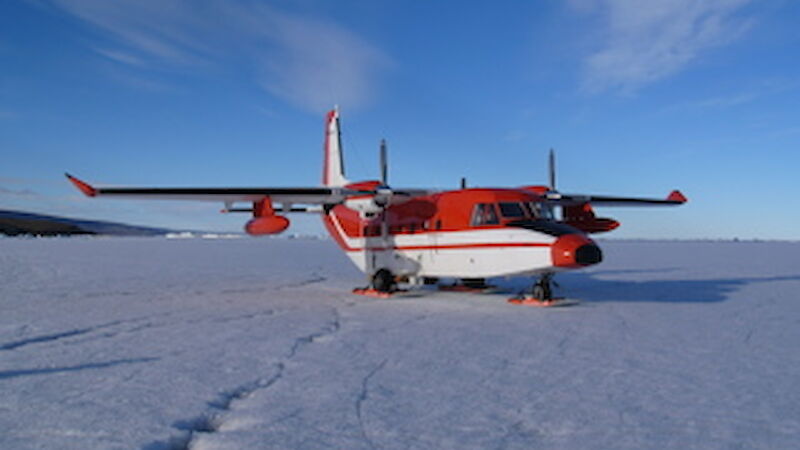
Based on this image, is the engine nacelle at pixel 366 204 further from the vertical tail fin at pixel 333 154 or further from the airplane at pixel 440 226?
the vertical tail fin at pixel 333 154

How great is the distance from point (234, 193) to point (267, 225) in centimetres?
106

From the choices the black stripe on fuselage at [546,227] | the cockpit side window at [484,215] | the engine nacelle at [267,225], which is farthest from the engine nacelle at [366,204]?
the black stripe on fuselage at [546,227]

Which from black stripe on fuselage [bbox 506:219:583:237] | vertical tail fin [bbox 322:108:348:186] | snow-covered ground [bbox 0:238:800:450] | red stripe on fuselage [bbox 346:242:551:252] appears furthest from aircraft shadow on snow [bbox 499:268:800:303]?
vertical tail fin [bbox 322:108:348:186]

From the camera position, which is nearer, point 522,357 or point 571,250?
point 522,357

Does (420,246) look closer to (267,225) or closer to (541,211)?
(541,211)

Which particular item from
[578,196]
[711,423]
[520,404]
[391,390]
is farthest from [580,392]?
[578,196]

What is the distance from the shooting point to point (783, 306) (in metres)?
11.7

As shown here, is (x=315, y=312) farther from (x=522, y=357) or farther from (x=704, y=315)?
(x=704, y=315)

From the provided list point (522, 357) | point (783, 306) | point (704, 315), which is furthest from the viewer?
point (783, 306)

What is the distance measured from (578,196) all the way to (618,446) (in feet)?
39.7

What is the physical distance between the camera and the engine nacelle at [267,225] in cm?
1343

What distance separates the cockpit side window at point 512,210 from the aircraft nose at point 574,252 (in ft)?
4.59

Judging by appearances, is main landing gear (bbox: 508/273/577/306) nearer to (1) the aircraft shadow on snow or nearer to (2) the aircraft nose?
(2) the aircraft nose

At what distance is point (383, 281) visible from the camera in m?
14.8
